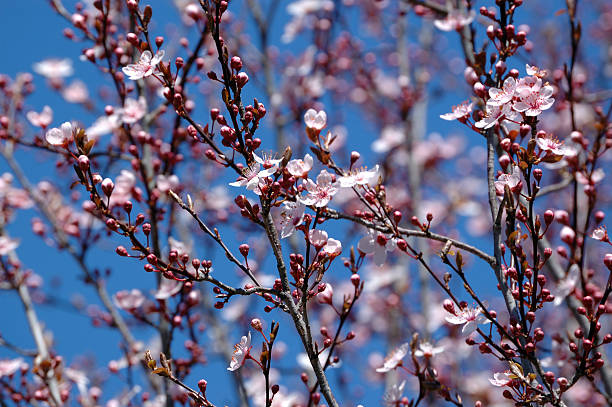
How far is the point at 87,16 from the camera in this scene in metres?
4.43

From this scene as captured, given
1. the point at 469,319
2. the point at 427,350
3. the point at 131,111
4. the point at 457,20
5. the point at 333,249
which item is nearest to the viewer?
the point at 333,249

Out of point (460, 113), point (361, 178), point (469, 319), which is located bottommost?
point (469, 319)

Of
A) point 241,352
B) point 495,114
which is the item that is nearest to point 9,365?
point 241,352

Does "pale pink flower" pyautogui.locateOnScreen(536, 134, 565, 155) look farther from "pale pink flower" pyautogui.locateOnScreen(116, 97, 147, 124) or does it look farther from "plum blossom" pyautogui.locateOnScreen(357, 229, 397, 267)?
"pale pink flower" pyautogui.locateOnScreen(116, 97, 147, 124)

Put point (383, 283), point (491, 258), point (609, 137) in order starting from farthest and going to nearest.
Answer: point (383, 283)
point (609, 137)
point (491, 258)

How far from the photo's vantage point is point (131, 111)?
4.02 metres

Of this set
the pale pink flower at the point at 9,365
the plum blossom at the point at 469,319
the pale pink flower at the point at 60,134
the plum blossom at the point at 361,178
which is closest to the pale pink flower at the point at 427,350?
the plum blossom at the point at 469,319

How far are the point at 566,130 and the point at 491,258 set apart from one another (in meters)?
7.20

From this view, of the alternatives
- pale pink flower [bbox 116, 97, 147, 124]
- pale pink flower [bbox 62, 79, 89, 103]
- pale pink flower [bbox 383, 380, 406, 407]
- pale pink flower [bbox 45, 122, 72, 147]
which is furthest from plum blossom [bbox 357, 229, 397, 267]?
pale pink flower [bbox 62, 79, 89, 103]

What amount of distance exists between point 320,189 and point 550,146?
37.3 inches

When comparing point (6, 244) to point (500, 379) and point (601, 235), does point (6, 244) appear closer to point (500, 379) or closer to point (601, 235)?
point (500, 379)

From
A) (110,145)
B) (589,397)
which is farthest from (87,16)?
(589,397)

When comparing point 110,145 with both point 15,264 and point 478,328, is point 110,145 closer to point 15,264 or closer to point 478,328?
point 15,264

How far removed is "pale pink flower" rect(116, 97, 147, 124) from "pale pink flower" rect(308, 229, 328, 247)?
6.31ft
